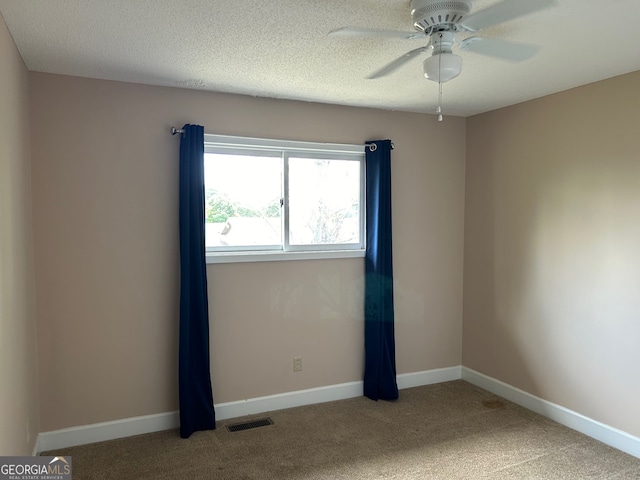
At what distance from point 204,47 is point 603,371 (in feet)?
10.5

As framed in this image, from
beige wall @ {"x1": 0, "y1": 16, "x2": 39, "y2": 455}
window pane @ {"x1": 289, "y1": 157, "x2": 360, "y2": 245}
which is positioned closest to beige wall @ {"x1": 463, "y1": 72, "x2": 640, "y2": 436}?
window pane @ {"x1": 289, "y1": 157, "x2": 360, "y2": 245}

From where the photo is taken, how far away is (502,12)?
1.70 meters

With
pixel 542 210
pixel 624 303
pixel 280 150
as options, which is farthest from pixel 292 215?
pixel 624 303

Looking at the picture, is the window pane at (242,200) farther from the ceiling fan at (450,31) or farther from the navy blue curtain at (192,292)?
the ceiling fan at (450,31)

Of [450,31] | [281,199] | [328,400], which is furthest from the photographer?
[328,400]

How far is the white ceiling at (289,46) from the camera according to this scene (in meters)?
1.96

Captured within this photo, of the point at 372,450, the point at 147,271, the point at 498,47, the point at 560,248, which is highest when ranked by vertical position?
the point at 498,47

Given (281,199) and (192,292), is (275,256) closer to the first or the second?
(281,199)

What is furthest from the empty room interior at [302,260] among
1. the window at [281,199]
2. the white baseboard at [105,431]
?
the window at [281,199]

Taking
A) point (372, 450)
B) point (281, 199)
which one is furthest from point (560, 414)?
point (281, 199)

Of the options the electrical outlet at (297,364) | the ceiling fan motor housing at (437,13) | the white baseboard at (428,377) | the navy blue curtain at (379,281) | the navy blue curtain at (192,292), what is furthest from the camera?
the white baseboard at (428,377)

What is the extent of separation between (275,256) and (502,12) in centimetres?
228

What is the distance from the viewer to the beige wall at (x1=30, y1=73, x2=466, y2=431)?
2914mm

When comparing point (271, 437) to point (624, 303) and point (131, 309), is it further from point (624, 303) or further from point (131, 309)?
point (624, 303)
